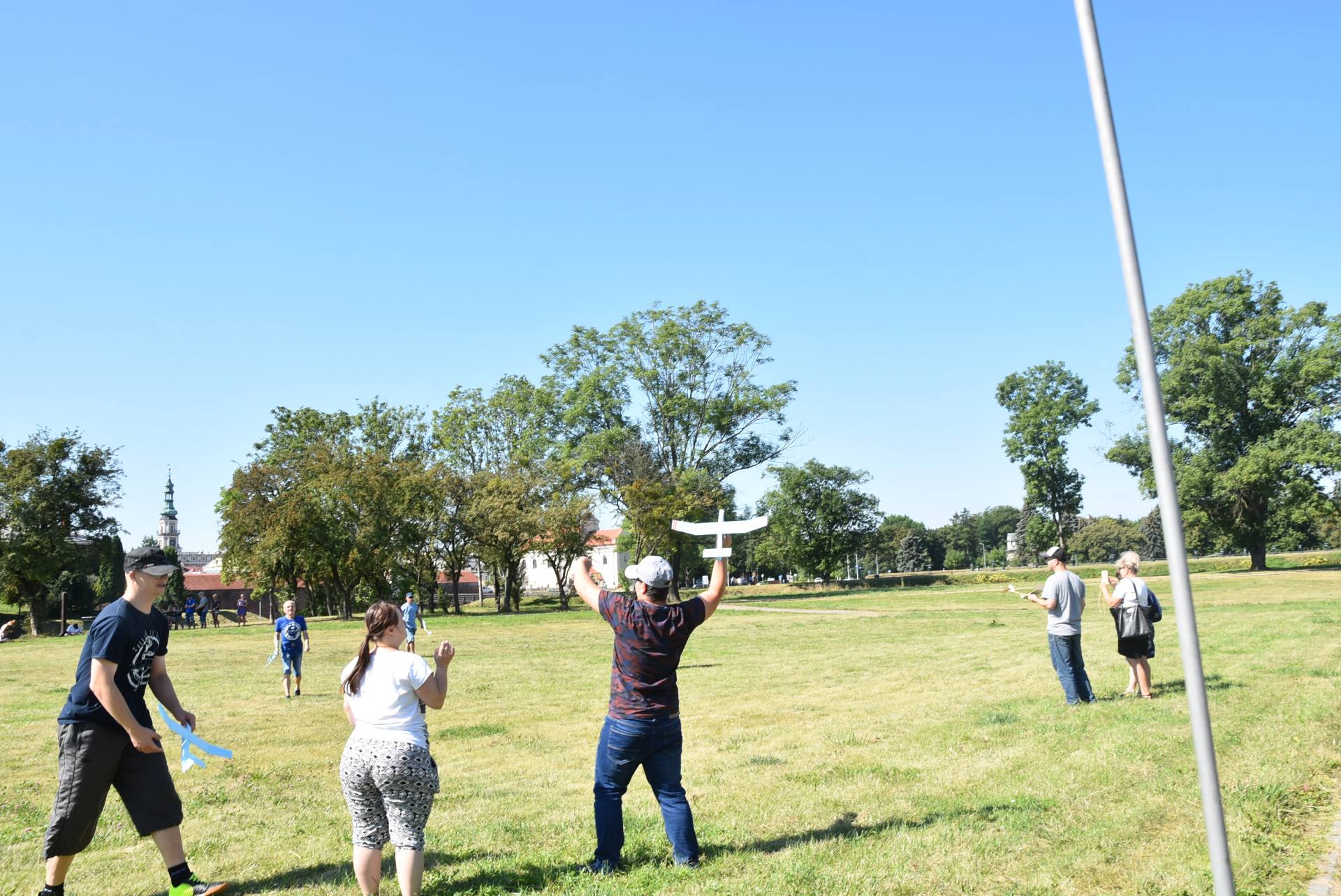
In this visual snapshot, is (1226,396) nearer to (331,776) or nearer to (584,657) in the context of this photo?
(584,657)

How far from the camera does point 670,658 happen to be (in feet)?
18.9

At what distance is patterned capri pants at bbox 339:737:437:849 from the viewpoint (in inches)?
193

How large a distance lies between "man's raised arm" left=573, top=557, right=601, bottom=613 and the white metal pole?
3497 millimetres

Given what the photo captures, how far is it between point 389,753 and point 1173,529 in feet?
12.3

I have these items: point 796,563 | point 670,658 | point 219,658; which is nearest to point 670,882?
point 670,658

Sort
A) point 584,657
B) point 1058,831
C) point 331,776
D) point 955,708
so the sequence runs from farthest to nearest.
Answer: point 584,657
point 955,708
point 331,776
point 1058,831

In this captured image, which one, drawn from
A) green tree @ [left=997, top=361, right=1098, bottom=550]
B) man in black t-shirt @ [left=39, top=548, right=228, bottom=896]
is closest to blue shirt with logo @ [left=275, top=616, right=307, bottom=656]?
man in black t-shirt @ [left=39, top=548, right=228, bottom=896]

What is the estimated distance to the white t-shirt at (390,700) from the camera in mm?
4984

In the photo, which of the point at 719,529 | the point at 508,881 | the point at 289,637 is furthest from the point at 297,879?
the point at 289,637

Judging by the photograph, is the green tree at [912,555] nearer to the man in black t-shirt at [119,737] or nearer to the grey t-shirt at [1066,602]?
the grey t-shirt at [1066,602]

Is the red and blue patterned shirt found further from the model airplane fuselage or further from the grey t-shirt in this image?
the grey t-shirt

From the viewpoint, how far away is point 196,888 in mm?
5793

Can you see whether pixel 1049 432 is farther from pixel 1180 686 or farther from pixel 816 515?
pixel 1180 686

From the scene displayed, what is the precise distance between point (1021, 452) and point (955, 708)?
59172 mm
